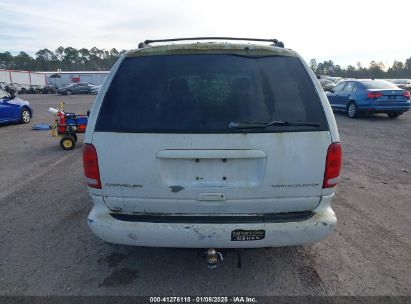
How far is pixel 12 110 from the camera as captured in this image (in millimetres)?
Answer: 12562

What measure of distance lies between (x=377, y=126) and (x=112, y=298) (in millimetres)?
11674

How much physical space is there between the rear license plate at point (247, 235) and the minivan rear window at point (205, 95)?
0.79 meters

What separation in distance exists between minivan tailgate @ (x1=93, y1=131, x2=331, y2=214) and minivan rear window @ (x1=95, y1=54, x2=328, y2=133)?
88 mm

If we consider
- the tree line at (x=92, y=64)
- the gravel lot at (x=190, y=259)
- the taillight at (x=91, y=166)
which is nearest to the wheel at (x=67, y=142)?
the gravel lot at (x=190, y=259)

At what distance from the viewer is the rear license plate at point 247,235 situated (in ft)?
8.24

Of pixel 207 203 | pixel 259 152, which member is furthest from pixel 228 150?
pixel 207 203

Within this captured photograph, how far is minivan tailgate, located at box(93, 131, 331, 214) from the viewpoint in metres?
2.43

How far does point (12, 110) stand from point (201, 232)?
1277 centimetres

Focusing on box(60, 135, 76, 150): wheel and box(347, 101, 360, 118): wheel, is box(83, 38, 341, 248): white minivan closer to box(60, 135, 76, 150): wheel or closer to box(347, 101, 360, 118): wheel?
box(60, 135, 76, 150): wheel

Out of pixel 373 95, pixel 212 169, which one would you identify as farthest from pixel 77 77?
pixel 212 169

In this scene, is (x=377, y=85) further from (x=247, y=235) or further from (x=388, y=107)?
(x=247, y=235)

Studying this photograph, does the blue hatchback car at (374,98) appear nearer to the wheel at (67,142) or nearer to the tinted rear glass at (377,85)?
the tinted rear glass at (377,85)

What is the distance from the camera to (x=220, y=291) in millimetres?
2805

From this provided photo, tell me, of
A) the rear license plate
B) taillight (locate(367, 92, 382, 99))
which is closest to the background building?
taillight (locate(367, 92, 382, 99))
